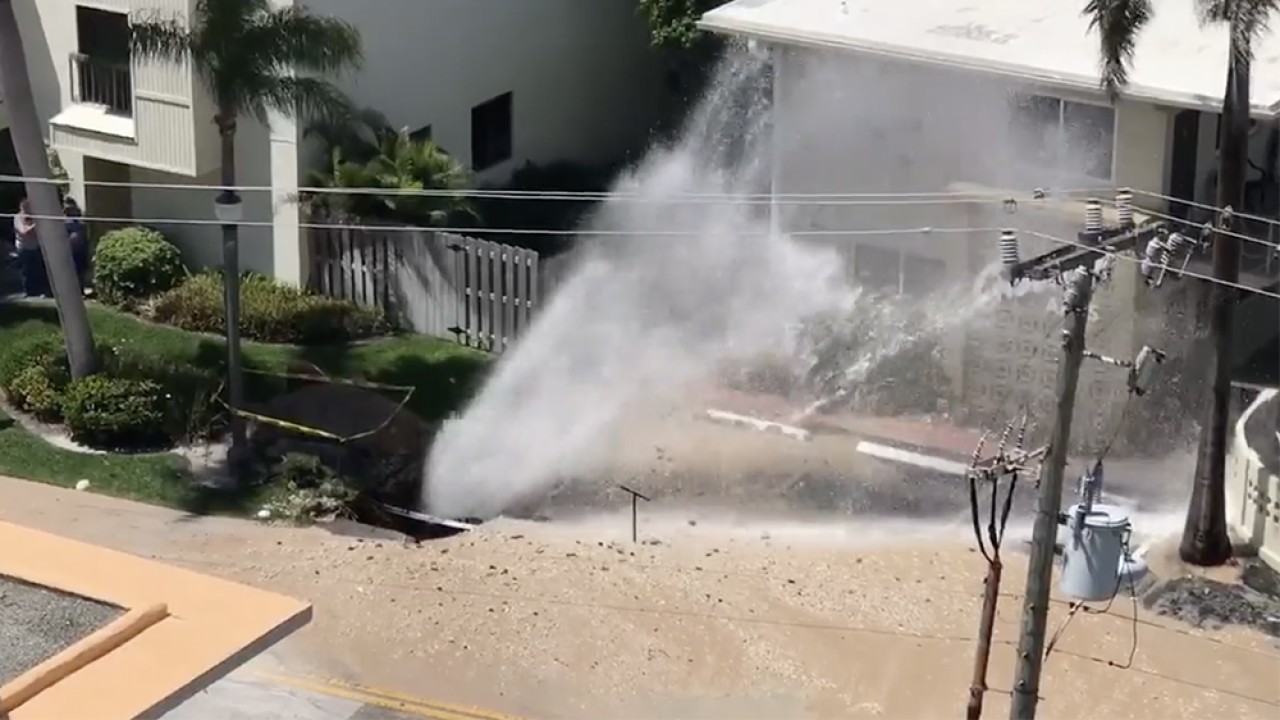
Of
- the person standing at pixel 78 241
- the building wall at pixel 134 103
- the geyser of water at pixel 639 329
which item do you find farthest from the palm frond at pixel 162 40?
the geyser of water at pixel 639 329

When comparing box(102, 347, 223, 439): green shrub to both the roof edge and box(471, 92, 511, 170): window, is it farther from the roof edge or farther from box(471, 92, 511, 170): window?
the roof edge

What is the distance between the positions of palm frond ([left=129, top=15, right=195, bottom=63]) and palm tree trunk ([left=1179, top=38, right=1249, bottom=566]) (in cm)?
1066

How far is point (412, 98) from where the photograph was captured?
28234 mm

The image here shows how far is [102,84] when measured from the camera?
27.7 m

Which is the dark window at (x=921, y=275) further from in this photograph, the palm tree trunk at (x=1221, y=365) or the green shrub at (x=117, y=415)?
the green shrub at (x=117, y=415)

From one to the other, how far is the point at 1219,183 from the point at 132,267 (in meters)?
13.3

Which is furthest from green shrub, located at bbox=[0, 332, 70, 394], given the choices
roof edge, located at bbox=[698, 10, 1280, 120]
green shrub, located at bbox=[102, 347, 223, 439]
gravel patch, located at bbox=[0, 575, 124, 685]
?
gravel patch, located at bbox=[0, 575, 124, 685]

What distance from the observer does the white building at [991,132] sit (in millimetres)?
23438

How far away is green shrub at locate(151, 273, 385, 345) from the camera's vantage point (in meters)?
26.1

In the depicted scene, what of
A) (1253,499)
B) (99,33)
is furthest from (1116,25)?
(99,33)

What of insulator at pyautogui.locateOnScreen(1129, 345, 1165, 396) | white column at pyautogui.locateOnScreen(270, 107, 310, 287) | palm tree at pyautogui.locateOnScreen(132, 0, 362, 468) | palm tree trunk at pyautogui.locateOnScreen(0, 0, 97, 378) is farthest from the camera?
white column at pyautogui.locateOnScreen(270, 107, 310, 287)

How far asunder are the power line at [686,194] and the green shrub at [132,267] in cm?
71

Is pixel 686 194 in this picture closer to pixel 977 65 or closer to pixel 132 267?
pixel 977 65

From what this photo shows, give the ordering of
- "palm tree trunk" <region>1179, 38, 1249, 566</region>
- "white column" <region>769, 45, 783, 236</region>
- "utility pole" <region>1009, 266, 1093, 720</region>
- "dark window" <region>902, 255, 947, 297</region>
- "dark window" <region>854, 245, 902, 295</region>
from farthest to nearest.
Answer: "white column" <region>769, 45, 783, 236</region>
"dark window" <region>854, 245, 902, 295</region>
"dark window" <region>902, 255, 947, 297</region>
"palm tree trunk" <region>1179, 38, 1249, 566</region>
"utility pole" <region>1009, 266, 1093, 720</region>
